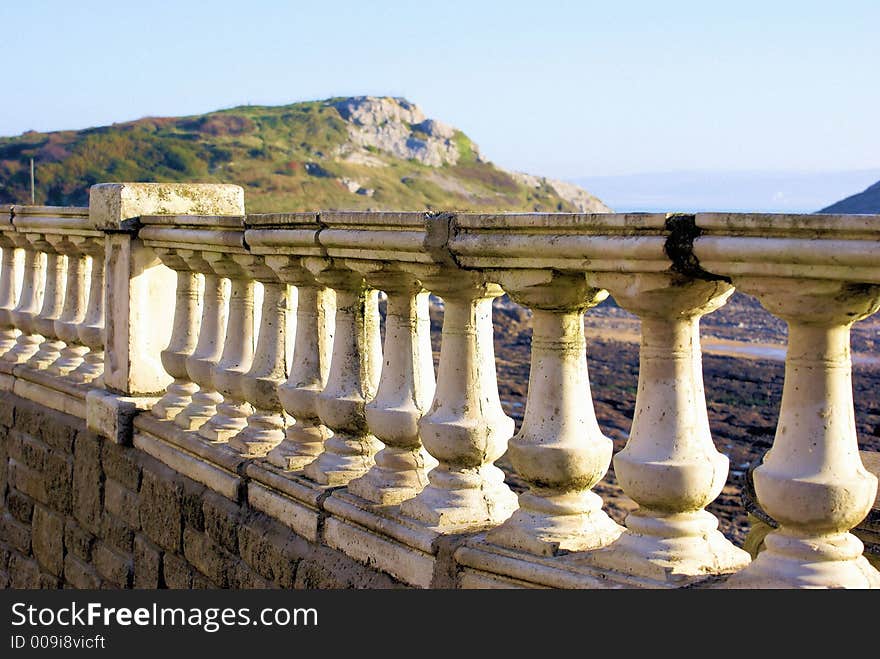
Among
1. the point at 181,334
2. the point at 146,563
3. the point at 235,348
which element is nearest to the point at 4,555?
the point at 146,563

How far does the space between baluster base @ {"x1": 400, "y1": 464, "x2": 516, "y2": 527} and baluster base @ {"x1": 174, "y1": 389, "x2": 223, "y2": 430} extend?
4.94 ft

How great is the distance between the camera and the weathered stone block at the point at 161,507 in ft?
13.5

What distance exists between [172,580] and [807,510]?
Result: 2659mm

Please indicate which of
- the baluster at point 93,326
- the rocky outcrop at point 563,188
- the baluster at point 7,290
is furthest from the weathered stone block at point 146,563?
the rocky outcrop at point 563,188

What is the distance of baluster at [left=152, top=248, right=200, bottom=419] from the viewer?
4.50 meters

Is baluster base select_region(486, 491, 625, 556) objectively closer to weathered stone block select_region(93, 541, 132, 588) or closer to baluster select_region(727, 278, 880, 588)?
baluster select_region(727, 278, 880, 588)

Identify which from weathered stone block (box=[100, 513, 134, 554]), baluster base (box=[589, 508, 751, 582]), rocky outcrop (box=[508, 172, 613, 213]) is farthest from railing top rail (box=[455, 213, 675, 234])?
rocky outcrop (box=[508, 172, 613, 213])

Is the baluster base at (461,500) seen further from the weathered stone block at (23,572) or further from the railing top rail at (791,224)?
the weathered stone block at (23,572)

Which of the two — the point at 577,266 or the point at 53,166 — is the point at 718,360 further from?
the point at 53,166

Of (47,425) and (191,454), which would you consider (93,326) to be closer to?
(47,425)

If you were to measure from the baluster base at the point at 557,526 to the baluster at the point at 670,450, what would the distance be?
188mm

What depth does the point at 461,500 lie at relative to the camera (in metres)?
2.99

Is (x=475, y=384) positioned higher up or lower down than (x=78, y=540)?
higher up

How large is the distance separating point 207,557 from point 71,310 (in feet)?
6.74
